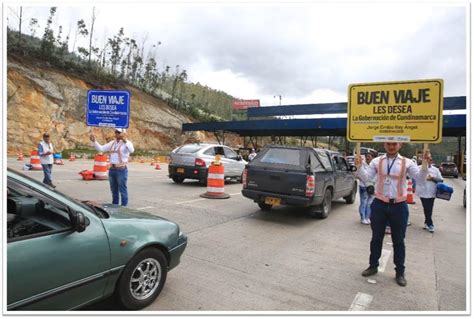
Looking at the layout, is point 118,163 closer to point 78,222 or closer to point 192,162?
point 78,222

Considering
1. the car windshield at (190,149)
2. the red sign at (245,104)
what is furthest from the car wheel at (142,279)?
the red sign at (245,104)

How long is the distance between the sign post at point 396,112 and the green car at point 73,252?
10.1 ft

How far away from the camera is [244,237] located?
19.8 ft

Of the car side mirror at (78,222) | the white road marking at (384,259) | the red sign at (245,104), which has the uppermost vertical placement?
the red sign at (245,104)

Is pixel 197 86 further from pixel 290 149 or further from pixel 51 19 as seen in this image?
pixel 290 149

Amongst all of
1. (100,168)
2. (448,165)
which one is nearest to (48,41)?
(100,168)

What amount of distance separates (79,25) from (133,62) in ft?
29.9

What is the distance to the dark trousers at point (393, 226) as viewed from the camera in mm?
4340

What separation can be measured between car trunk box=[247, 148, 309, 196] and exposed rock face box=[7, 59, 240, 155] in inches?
621

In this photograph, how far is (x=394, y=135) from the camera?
4695 millimetres

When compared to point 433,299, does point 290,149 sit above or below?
above

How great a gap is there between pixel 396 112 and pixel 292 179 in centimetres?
283

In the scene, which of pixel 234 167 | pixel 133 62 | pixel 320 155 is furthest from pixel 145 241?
pixel 133 62

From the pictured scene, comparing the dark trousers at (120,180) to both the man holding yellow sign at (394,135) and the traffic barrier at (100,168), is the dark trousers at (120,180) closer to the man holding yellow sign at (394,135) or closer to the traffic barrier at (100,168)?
the man holding yellow sign at (394,135)
